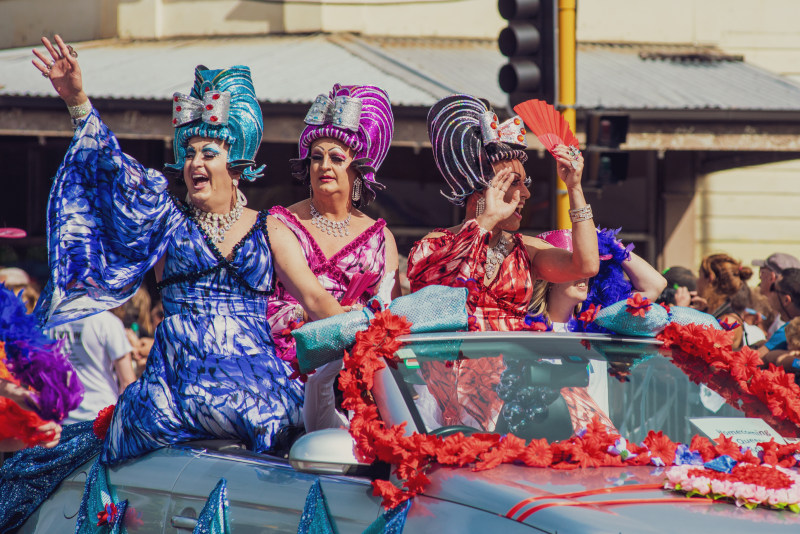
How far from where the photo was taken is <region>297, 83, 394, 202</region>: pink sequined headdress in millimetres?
5141

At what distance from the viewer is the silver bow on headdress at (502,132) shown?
15.4 feet

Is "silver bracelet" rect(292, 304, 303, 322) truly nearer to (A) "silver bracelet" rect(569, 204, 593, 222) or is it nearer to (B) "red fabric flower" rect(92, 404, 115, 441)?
(B) "red fabric flower" rect(92, 404, 115, 441)

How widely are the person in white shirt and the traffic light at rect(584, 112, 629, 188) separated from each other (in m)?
→ 3.44

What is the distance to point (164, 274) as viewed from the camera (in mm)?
4418

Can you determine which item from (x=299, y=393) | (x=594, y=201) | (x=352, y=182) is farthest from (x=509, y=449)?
(x=594, y=201)

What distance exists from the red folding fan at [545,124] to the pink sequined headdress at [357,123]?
0.92 m

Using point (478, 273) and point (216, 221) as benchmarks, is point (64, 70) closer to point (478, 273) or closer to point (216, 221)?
point (216, 221)

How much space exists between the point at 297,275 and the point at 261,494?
1.12 m

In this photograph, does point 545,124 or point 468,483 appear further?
point 545,124

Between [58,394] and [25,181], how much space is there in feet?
30.4

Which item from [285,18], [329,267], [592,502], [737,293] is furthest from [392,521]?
[285,18]

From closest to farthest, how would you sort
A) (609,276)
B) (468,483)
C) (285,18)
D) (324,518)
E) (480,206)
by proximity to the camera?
(468,483), (324,518), (480,206), (609,276), (285,18)

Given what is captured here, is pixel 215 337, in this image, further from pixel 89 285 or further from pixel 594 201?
pixel 594 201

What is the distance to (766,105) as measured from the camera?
11609 millimetres
